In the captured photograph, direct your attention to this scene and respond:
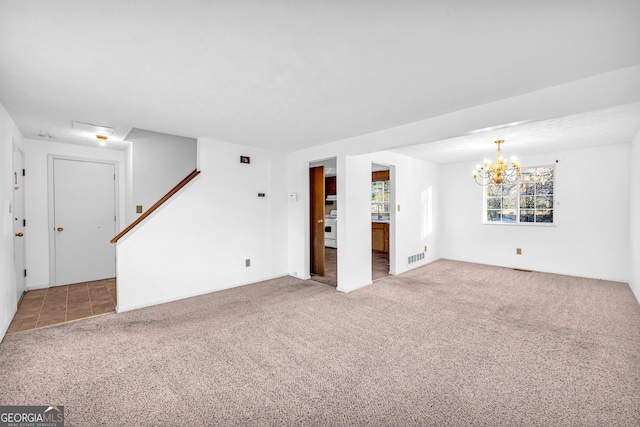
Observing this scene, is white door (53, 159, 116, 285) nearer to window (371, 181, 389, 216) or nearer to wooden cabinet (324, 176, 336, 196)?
wooden cabinet (324, 176, 336, 196)

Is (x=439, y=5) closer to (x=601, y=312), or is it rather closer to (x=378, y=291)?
(x=378, y=291)

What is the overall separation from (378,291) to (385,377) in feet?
7.20

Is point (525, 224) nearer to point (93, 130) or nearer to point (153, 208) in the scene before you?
point (153, 208)

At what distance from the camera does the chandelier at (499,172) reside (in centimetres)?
450

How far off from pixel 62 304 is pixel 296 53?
4.39 metres

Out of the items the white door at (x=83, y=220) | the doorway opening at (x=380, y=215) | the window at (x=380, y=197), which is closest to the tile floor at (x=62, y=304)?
the white door at (x=83, y=220)

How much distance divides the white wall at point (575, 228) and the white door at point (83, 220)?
7489 mm

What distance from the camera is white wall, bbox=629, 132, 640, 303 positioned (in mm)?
3762

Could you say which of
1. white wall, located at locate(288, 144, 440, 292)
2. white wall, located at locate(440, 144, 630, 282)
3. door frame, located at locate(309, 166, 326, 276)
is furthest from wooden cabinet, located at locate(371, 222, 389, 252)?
door frame, located at locate(309, 166, 326, 276)

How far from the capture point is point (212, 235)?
166 inches

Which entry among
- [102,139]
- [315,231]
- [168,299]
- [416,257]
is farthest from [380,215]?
[102,139]

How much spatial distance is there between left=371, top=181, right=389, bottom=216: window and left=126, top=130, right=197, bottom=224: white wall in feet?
17.2

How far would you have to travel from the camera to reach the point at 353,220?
4.34m

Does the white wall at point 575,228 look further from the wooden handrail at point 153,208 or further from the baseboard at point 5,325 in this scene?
the baseboard at point 5,325
